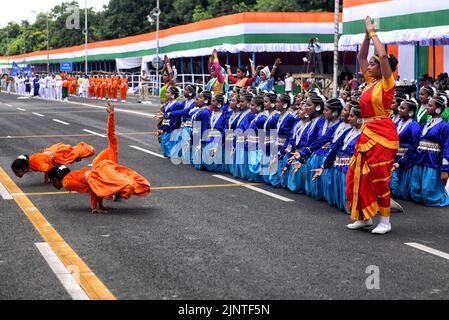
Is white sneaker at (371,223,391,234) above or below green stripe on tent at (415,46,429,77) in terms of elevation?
below

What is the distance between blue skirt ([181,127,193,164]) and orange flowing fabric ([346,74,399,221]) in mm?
6571

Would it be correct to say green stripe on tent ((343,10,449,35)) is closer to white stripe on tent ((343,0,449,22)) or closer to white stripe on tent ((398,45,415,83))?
white stripe on tent ((343,0,449,22))

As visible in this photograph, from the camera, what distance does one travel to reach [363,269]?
6.89m

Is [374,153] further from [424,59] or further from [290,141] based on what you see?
[424,59]

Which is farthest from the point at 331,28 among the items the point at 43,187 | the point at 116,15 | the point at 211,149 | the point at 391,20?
the point at 116,15

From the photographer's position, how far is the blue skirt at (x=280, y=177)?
12.0m

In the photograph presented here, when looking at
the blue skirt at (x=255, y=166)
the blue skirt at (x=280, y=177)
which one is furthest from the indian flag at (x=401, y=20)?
the blue skirt at (x=280, y=177)

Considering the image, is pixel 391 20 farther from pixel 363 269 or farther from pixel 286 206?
pixel 363 269

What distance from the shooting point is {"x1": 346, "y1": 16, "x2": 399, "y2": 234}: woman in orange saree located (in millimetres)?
8555

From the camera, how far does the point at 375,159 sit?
862 cm

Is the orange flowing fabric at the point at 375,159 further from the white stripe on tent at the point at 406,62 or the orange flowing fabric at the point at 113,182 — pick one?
the white stripe on tent at the point at 406,62

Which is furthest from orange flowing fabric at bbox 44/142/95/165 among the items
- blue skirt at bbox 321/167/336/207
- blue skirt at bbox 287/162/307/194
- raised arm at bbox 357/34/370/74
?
raised arm at bbox 357/34/370/74

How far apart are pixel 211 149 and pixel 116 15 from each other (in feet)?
308

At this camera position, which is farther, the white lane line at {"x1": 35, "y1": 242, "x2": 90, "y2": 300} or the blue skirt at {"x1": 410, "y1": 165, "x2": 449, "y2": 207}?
the blue skirt at {"x1": 410, "y1": 165, "x2": 449, "y2": 207}
